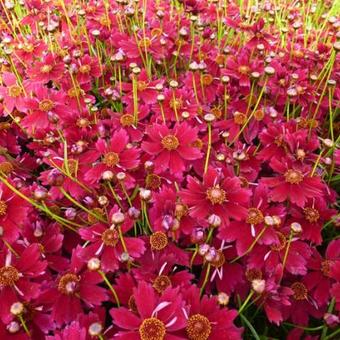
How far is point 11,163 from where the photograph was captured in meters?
1.05

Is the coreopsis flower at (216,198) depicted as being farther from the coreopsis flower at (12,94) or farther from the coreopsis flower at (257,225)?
the coreopsis flower at (12,94)

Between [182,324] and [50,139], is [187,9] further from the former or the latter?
[182,324]

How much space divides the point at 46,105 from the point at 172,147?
36cm

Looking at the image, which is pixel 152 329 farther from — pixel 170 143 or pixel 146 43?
pixel 146 43

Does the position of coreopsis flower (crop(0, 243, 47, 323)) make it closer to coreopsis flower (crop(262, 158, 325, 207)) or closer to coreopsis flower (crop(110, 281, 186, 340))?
coreopsis flower (crop(110, 281, 186, 340))

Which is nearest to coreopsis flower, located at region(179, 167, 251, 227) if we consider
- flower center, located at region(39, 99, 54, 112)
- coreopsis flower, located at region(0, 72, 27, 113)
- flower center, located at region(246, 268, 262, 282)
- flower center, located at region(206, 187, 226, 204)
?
flower center, located at region(206, 187, 226, 204)

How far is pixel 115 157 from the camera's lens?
948 mm

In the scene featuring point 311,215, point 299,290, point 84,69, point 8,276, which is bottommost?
point 299,290

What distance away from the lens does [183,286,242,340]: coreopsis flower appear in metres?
0.71

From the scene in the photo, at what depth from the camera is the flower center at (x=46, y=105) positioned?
1093 mm

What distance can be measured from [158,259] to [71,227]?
0.64 ft

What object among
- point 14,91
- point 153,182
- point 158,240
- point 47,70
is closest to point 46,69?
point 47,70

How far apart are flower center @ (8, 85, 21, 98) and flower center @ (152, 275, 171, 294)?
0.68 m

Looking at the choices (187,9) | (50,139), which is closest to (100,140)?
(50,139)
